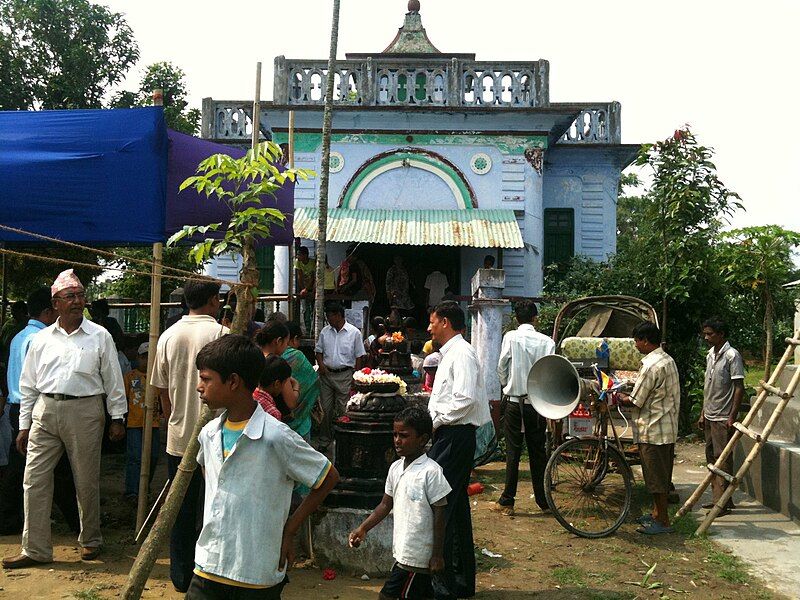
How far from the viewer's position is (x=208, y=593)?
120 inches

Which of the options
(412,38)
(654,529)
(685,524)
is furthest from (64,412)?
(412,38)

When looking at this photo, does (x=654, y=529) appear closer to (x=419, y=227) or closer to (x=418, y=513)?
(x=418, y=513)

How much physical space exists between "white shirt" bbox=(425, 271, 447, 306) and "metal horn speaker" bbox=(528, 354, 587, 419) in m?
8.92

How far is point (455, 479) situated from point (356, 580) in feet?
3.75

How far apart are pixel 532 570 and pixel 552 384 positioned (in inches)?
71.9

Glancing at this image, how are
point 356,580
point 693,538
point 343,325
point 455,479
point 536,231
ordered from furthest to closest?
point 536,231, point 343,325, point 693,538, point 356,580, point 455,479

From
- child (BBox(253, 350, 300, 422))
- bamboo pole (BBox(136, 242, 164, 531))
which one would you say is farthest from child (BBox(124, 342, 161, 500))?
child (BBox(253, 350, 300, 422))

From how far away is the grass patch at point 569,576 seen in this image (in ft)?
18.4

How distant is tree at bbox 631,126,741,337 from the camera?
12.0 m

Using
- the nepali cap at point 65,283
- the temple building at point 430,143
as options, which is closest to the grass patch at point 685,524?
the nepali cap at point 65,283

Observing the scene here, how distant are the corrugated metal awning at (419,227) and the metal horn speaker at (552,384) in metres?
7.49

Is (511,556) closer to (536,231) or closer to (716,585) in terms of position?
(716,585)

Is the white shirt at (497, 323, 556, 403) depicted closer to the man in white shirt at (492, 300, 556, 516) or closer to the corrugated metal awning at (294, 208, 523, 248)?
the man in white shirt at (492, 300, 556, 516)

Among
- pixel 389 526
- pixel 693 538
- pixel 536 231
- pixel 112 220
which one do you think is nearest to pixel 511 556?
pixel 389 526
